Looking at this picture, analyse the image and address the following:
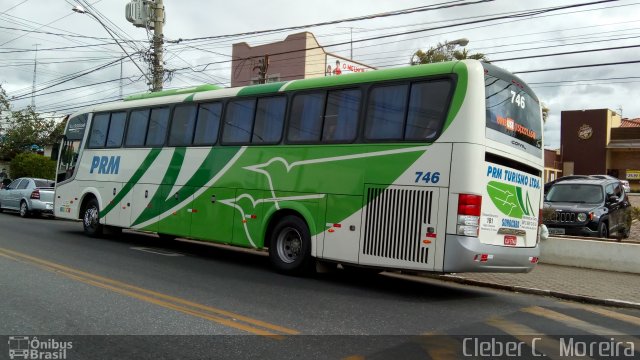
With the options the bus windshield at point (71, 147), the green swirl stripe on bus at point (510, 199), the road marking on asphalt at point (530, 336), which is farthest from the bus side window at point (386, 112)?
the bus windshield at point (71, 147)

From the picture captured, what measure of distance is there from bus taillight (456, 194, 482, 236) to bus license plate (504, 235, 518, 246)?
896 mm

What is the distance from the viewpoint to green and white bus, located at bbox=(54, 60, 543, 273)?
765 centimetres

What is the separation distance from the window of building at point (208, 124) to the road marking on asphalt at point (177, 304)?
3.78 m

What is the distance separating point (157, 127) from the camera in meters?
12.6

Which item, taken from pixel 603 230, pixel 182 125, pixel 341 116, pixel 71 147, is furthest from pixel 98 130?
pixel 603 230

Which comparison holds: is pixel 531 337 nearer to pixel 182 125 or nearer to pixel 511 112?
pixel 511 112

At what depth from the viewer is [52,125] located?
48844mm

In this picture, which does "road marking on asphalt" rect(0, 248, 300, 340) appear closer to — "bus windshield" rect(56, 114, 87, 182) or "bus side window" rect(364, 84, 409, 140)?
"bus side window" rect(364, 84, 409, 140)

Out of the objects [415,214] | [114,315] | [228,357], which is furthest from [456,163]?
[114,315]

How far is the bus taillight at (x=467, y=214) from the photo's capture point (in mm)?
7496

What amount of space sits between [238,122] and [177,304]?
4.80 meters

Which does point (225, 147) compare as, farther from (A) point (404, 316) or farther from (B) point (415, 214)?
(A) point (404, 316)

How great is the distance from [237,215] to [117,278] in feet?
9.16

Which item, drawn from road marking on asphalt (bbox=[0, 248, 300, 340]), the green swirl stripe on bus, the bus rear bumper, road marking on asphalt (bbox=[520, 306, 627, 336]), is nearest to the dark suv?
the green swirl stripe on bus
